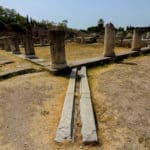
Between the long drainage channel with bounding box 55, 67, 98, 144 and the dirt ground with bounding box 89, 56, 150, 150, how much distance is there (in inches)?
6.5

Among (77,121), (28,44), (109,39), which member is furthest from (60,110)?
(28,44)

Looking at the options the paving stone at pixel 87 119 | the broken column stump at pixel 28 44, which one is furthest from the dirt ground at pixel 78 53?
the paving stone at pixel 87 119

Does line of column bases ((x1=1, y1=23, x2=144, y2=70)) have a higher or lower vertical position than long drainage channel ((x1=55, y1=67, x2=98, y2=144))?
higher

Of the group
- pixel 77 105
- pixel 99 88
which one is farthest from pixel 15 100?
pixel 99 88

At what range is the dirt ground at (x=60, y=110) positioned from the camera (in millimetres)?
2832

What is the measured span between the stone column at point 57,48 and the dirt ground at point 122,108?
1.17 m

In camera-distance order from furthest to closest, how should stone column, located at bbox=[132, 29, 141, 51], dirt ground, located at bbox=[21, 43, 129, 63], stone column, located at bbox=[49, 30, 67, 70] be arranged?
dirt ground, located at bbox=[21, 43, 129, 63]
stone column, located at bbox=[132, 29, 141, 51]
stone column, located at bbox=[49, 30, 67, 70]

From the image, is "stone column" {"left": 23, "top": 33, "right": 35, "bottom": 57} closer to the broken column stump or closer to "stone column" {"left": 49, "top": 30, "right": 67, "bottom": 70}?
the broken column stump

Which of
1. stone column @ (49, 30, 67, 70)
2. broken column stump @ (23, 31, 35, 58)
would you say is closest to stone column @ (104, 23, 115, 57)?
stone column @ (49, 30, 67, 70)

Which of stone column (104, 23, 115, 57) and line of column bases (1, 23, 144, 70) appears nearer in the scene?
line of column bases (1, 23, 144, 70)

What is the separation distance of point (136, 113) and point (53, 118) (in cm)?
156

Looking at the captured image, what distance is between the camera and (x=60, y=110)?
153 inches

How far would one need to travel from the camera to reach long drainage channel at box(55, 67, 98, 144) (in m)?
2.88

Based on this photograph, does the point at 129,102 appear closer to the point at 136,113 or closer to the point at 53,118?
the point at 136,113
